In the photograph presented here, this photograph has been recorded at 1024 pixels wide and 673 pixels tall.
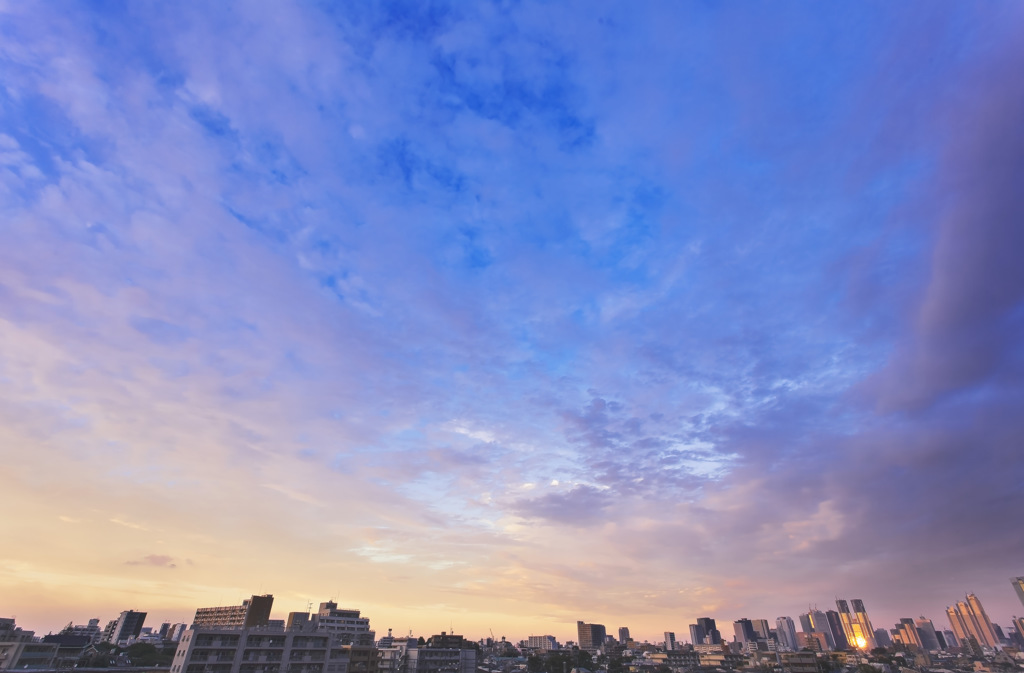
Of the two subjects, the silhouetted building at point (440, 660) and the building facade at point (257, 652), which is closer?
the building facade at point (257, 652)

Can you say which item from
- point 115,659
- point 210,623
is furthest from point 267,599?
point 210,623

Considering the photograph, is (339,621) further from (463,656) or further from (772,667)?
(772,667)

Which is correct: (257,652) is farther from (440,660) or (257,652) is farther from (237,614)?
(237,614)

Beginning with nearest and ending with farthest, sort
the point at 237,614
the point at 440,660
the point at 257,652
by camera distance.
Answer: the point at 257,652
the point at 440,660
the point at 237,614

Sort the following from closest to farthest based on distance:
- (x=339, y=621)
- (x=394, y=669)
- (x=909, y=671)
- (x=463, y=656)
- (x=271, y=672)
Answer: (x=271, y=672) < (x=394, y=669) < (x=463, y=656) < (x=909, y=671) < (x=339, y=621)

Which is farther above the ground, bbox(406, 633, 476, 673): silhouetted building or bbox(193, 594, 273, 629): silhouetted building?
bbox(193, 594, 273, 629): silhouetted building

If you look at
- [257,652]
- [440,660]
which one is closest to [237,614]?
[440,660]

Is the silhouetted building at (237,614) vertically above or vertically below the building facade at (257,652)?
above

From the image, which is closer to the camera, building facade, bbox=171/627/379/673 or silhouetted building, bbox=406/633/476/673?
building facade, bbox=171/627/379/673

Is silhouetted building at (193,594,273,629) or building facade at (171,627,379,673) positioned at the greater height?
silhouetted building at (193,594,273,629)

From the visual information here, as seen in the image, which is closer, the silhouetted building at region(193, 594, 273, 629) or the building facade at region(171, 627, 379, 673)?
the building facade at region(171, 627, 379, 673)

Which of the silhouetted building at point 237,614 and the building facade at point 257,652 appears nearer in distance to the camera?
the building facade at point 257,652

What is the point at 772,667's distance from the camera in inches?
7111

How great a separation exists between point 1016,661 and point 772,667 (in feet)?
360
